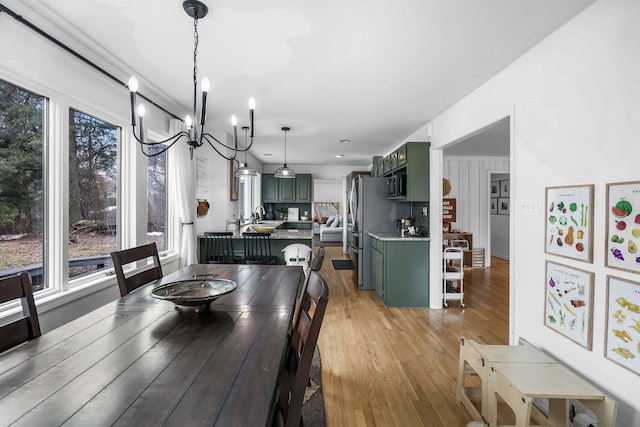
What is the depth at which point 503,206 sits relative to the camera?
291 inches

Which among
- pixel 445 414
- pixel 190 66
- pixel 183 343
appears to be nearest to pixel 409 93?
pixel 190 66

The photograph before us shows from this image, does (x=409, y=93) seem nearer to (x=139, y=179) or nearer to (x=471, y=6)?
(x=471, y=6)

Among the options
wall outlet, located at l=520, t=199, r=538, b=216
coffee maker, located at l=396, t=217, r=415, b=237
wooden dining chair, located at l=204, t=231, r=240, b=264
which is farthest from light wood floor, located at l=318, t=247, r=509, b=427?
wooden dining chair, located at l=204, t=231, r=240, b=264

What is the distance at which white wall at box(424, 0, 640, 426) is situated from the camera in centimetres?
148

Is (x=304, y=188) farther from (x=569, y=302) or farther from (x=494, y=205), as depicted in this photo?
(x=569, y=302)

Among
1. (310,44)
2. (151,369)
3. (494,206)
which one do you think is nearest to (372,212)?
(310,44)

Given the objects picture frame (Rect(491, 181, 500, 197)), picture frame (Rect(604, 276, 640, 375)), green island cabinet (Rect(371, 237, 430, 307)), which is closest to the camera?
picture frame (Rect(604, 276, 640, 375))

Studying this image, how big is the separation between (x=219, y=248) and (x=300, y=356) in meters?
3.13

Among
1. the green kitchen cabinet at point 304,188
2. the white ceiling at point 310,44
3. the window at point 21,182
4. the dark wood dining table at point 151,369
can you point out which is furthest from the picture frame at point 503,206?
the window at point 21,182

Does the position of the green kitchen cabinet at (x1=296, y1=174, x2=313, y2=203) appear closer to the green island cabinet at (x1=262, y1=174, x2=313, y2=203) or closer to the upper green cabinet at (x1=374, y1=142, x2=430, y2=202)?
the green island cabinet at (x1=262, y1=174, x2=313, y2=203)

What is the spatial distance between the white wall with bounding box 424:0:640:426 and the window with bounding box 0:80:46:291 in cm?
317

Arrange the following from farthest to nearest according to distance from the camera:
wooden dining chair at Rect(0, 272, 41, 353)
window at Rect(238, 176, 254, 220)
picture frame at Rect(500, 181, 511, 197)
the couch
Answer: the couch < picture frame at Rect(500, 181, 511, 197) < window at Rect(238, 176, 254, 220) < wooden dining chair at Rect(0, 272, 41, 353)

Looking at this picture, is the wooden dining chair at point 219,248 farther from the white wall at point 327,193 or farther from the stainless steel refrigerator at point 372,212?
the white wall at point 327,193

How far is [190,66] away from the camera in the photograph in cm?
244
